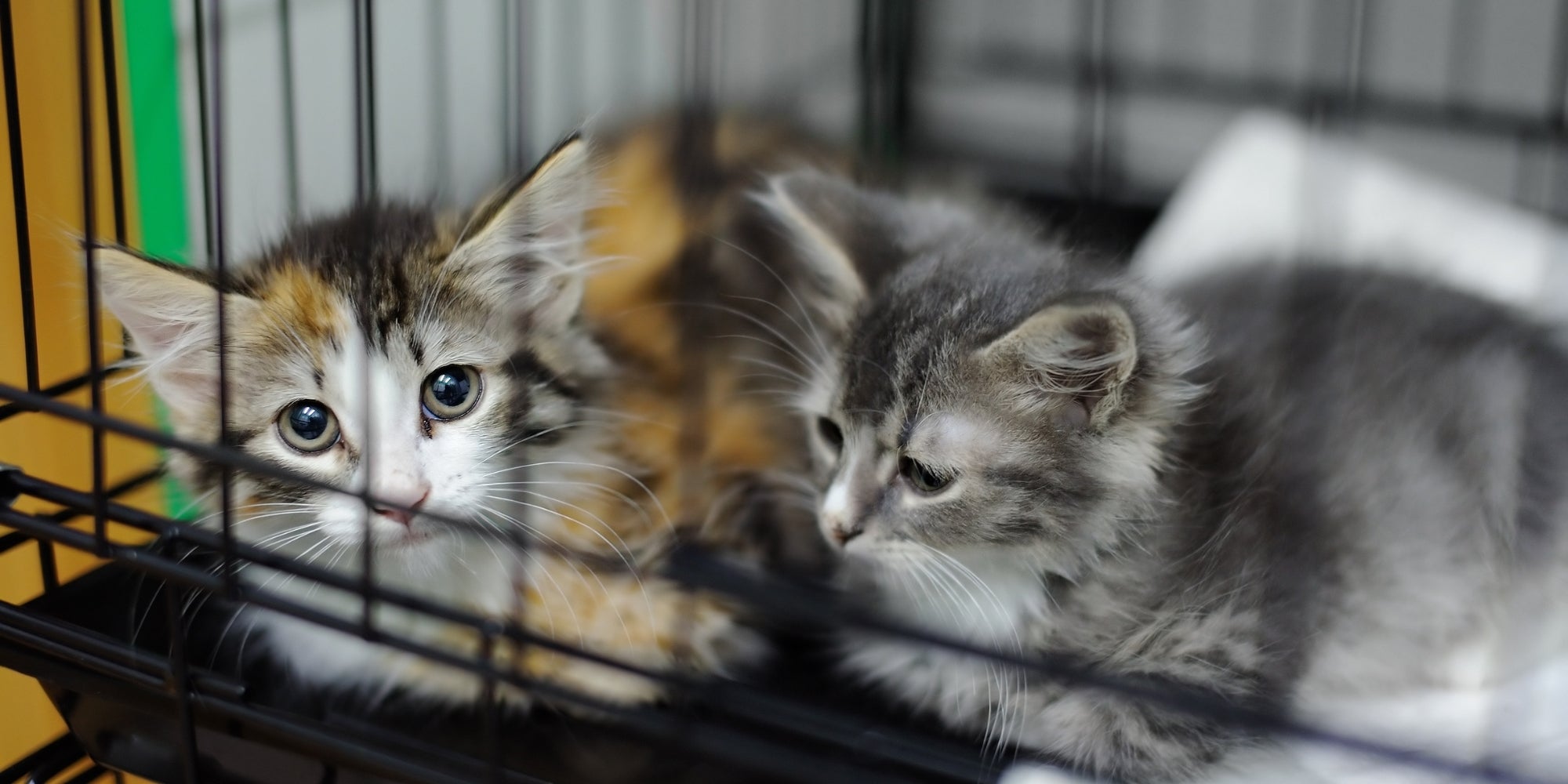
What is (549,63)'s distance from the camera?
6.53 feet

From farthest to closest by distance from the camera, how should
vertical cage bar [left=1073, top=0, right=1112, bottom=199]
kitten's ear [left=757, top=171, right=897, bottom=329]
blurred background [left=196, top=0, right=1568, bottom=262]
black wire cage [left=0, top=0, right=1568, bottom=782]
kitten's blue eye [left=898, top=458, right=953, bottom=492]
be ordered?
vertical cage bar [left=1073, top=0, right=1112, bottom=199], blurred background [left=196, top=0, right=1568, bottom=262], kitten's ear [left=757, top=171, right=897, bottom=329], kitten's blue eye [left=898, top=458, right=953, bottom=492], black wire cage [left=0, top=0, right=1568, bottom=782]

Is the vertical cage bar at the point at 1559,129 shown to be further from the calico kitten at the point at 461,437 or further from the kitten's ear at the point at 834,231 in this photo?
the calico kitten at the point at 461,437

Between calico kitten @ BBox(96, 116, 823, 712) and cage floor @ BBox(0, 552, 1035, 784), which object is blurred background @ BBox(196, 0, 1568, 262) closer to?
calico kitten @ BBox(96, 116, 823, 712)

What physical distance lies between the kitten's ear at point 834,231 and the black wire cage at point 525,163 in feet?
0.45

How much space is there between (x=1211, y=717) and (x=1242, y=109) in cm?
153

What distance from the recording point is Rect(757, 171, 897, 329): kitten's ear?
1.25 m

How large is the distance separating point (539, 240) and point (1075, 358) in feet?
1.65

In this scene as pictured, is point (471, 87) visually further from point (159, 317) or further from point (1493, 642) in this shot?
point (1493, 642)

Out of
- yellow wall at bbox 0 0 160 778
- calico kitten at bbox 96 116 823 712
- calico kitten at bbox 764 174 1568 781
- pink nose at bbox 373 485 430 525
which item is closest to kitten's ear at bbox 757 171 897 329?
calico kitten at bbox 764 174 1568 781

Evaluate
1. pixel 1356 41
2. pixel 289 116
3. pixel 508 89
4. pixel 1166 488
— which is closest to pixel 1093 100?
pixel 1356 41

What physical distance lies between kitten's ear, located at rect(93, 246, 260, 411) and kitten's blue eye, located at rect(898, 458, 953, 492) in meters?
0.57

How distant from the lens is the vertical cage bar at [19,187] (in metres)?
1.14

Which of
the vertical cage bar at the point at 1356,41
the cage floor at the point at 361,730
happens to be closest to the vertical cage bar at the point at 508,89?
the cage floor at the point at 361,730

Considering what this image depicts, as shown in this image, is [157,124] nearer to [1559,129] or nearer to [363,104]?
[363,104]
